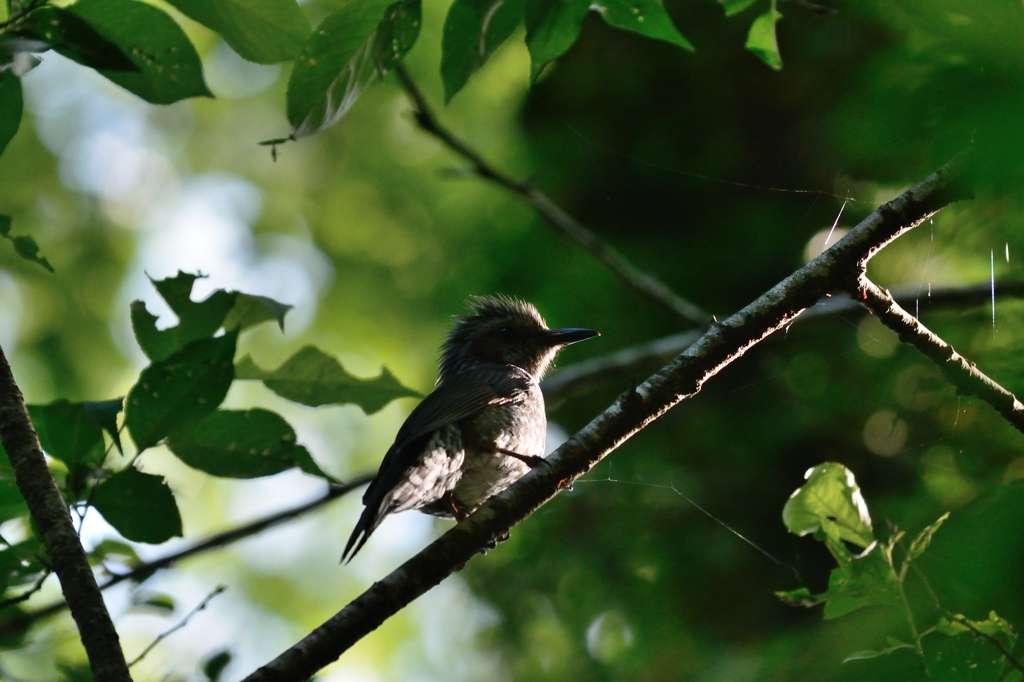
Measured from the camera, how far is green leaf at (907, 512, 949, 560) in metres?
1.83

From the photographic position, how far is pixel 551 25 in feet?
6.51

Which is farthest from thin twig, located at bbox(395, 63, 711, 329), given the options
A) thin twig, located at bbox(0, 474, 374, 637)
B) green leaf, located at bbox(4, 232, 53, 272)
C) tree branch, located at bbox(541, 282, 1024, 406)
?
green leaf, located at bbox(4, 232, 53, 272)

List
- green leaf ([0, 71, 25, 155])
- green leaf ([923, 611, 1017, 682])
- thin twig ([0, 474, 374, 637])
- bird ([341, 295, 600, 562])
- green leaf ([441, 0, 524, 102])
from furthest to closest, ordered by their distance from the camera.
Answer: bird ([341, 295, 600, 562]) → thin twig ([0, 474, 374, 637]) → green leaf ([441, 0, 524, 102]) → green leaf ([0, 71, 25, 155]) → green leaf ([923, 611, 1017, 682])

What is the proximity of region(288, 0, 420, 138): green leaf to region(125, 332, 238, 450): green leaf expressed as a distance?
581 millimetres

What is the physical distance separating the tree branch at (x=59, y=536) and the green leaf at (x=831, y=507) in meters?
1.66

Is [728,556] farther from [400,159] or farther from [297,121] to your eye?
[400,159]

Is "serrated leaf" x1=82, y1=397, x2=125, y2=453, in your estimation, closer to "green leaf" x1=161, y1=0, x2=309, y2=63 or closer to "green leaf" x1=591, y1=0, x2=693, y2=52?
"green leaf" x1=161, y1=0, x2=309, y2=63

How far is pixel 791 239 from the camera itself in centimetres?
531

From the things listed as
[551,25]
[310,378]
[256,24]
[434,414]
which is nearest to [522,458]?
[434,414]

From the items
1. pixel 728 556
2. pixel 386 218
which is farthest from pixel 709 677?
pixel 386 218

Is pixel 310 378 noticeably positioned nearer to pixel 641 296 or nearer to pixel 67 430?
pixel 67 430

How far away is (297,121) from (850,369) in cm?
381

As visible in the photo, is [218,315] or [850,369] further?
[850,369]

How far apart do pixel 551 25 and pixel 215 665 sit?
6.91 ft
